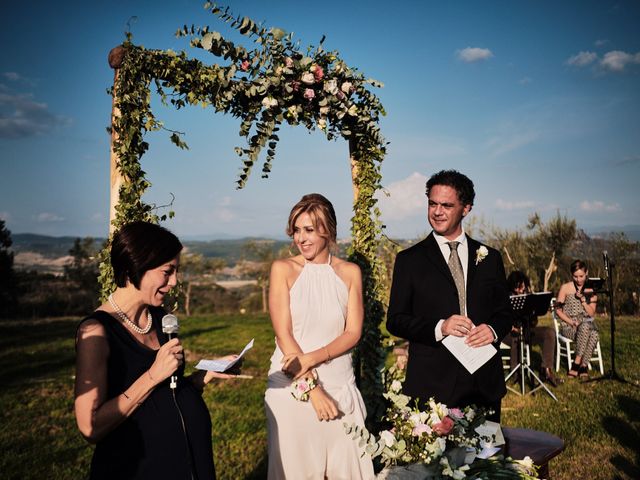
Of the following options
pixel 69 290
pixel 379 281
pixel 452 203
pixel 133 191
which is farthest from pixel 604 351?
pixel 69 290

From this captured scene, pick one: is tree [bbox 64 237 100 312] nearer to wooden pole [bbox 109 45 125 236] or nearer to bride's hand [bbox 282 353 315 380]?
wooden pole [bbox 109 45 125 236]

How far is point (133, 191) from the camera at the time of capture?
3516 millimetres

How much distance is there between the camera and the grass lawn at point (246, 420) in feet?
17.5

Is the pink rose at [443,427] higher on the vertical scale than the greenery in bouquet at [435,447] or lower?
higher

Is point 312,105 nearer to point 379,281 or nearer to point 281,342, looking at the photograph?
point 379,281

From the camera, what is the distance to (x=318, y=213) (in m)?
3.23

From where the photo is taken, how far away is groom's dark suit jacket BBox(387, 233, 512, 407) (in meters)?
3.42

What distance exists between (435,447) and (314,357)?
1056mm

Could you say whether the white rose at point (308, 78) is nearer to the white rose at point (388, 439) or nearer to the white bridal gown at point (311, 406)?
the white bridal gown at point (311, 406)

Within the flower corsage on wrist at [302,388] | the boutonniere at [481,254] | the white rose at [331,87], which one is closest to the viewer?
the flower corsage on wrist at [302,388]

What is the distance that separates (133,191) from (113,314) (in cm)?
136

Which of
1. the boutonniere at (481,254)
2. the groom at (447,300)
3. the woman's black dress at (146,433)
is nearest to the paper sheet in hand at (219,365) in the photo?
the woman's black dress at (146,433)

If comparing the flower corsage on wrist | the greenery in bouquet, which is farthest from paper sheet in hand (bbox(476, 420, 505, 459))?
the flower corsage on wrist

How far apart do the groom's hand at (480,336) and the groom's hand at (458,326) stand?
0.07 metres
